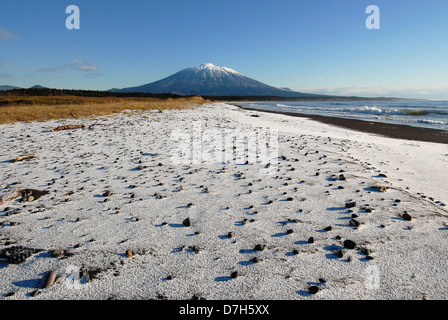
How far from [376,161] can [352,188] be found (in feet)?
12.0

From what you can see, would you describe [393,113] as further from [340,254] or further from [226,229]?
[226,229]

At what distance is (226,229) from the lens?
4418mm

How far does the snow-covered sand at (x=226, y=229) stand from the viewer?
309cm

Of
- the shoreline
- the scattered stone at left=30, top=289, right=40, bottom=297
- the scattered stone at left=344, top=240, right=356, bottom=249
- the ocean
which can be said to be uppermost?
the ocean

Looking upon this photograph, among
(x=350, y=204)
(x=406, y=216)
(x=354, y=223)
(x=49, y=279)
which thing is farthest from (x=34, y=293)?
(x=406, y=216)

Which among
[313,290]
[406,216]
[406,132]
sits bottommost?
[313,290]

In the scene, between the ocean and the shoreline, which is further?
the ocean

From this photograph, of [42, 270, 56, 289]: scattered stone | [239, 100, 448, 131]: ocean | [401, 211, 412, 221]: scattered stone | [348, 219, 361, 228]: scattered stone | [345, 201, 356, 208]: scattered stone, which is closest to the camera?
[42, 270, 56, 289]: scattered stone

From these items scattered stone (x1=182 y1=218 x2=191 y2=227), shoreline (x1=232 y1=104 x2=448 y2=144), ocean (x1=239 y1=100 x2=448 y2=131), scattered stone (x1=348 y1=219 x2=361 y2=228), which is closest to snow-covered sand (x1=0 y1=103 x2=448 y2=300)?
scattered stone (x1=348 y1=219 x2=361 y2=228)

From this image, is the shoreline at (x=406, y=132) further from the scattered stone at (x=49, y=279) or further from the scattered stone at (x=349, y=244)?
the scattered stone at (x=49, y=279)

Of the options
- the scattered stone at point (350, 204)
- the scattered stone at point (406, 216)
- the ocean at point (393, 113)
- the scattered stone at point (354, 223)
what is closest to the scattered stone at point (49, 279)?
the scattered stone at point (354, 223)

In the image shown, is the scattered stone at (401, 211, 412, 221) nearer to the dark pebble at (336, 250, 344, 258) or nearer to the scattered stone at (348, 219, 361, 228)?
the scattered stone at (348, 219, 361, 228)

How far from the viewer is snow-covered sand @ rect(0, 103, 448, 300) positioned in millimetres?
3086
